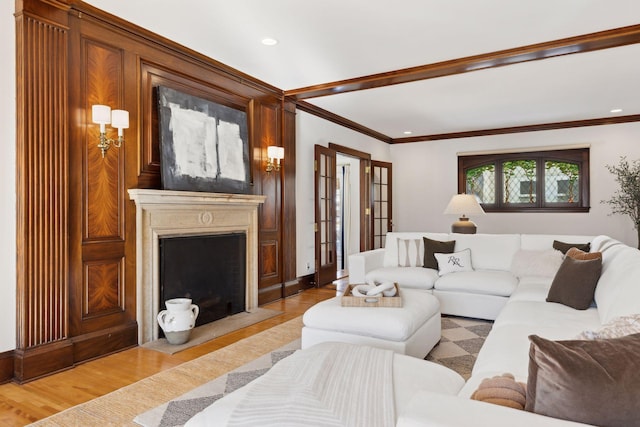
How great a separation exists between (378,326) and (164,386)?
1388 millimetres

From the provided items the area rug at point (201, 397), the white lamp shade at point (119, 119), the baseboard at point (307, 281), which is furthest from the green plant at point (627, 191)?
the white lamp shade at point (119, 119)

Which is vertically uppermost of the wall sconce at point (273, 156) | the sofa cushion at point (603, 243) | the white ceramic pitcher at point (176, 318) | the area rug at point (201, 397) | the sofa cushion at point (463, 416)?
the wall sconce at point (273, 156)

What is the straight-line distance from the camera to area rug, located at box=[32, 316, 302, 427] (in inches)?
82.7

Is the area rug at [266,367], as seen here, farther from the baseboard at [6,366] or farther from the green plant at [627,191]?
the green plant at [627,191]

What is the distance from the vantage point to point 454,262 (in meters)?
4.43

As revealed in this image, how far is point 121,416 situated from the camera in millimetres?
2123

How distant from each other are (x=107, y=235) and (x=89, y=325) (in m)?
0.68

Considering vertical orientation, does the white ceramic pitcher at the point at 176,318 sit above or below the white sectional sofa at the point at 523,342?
below

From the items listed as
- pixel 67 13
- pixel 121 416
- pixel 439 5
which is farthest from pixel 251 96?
pixel 121 416

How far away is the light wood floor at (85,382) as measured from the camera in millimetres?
2214

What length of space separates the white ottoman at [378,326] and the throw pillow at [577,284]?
89 centimetres

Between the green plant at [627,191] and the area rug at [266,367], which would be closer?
the area rug at [266,367]

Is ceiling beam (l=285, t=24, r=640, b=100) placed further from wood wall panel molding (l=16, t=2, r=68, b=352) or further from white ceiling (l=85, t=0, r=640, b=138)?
wood wall panel molding (l=16, t=2, r=68, b=352)

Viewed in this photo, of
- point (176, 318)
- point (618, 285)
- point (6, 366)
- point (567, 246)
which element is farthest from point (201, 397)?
point (567, 246)
